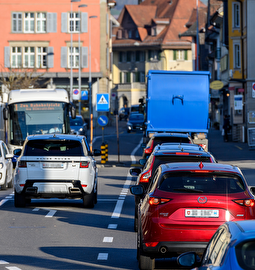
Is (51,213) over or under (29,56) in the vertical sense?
under

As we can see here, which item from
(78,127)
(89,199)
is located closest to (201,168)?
(89,199)

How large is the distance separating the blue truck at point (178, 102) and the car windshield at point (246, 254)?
77.1 feet

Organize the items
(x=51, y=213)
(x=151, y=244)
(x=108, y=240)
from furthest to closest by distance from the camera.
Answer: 1. (x=51, y=213)
2. (x=108, y=240)
3. (x=151, y=244)

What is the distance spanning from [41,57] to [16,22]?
4233 millimetres

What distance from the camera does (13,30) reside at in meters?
67.7

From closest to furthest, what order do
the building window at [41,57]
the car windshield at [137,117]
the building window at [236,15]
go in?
the building window at [236,15] < the car windshield at [137,117] < the building window at [41,57]

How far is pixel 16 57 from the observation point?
6738 cm

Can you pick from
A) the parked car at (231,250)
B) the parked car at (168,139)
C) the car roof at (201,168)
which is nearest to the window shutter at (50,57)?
the parked car at (168,139)

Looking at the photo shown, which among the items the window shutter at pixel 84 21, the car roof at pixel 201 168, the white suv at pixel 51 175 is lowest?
the white suv at pixel 51 175

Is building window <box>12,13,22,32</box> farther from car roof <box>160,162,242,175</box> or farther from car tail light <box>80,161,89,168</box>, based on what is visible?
car roof <box>160,162,242,175</box>

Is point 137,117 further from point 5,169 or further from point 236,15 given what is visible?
point 5,169

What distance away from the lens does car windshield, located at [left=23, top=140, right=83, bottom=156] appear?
1477 cm

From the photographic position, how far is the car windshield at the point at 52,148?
14766 millimetres

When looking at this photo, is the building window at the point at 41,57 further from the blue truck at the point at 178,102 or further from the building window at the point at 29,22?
the blue truck at the point at 178,102
